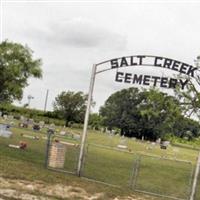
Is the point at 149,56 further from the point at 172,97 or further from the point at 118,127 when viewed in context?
the point at 118,127

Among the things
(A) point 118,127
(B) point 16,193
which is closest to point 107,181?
(B) point 16,193

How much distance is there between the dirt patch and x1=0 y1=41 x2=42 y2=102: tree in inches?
2128

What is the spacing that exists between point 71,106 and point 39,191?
77915 mm

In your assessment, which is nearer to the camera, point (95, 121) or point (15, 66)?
point (15, 66)

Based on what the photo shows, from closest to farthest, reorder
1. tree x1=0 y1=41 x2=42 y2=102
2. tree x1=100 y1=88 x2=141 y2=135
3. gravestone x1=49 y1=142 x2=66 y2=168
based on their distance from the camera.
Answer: gravestone x1=49 y1=142 x2=66 y2=168 < tree x1=0 y1=41 x2=42 y2=102 < tree x1=100 y1=88 x2=141 y2=135

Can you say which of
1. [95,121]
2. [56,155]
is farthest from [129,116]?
[56,155]

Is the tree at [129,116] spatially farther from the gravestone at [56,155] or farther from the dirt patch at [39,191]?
the dirt patch at [39,191]

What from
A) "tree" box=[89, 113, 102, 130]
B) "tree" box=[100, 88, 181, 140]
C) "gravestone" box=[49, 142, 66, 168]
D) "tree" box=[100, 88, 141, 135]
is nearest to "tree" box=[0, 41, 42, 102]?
"tree" box=[100, 88, 181, 140]

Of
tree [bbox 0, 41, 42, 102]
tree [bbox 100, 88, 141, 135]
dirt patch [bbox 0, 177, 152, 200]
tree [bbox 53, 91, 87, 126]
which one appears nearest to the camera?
dirt patch [bbox 0, 177, 152, 200]

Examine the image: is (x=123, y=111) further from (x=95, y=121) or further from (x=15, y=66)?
(x=15, y=66)

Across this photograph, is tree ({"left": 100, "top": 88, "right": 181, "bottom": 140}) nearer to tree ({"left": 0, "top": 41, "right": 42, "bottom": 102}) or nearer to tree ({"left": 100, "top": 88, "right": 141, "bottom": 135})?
tree ({"left": 100, "top": 88, "right": 141, "bottom": 135})

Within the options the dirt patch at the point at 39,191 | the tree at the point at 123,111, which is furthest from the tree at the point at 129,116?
the dirt patch at the point at 39,191

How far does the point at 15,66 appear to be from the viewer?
66.7 m

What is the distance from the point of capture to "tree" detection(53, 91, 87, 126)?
295 ft
